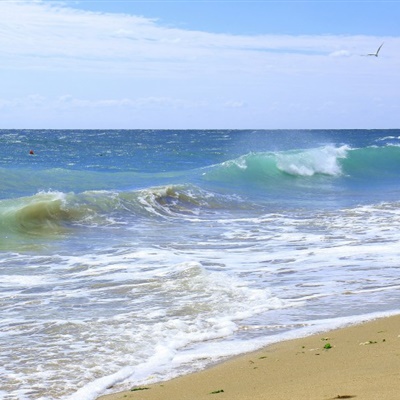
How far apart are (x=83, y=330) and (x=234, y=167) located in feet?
73.7

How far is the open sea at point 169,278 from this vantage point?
6.34 meters

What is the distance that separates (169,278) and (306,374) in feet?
14.7

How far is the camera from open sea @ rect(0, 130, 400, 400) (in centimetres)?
634

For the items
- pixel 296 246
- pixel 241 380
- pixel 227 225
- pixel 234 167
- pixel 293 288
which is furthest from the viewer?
pixel 234 167

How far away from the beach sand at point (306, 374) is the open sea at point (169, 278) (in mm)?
293

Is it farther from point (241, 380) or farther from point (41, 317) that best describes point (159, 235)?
point (241, 380)

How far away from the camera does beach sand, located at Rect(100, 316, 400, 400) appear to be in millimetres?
4680

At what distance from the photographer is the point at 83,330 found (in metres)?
7.20

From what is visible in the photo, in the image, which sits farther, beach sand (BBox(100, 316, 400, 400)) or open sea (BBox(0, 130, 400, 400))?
open sea (BBox(0, 130, 400, 400))

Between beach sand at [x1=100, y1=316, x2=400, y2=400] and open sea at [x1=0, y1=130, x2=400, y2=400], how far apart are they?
0.29 meters

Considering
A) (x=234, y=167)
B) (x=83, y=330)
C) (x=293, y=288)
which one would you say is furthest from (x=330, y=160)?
(x=83, y=330)

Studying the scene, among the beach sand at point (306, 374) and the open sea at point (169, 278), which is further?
the open sea at point (169, 278)

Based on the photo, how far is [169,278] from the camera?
9.67 meters

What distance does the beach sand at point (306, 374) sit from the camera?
4680 millimetres
